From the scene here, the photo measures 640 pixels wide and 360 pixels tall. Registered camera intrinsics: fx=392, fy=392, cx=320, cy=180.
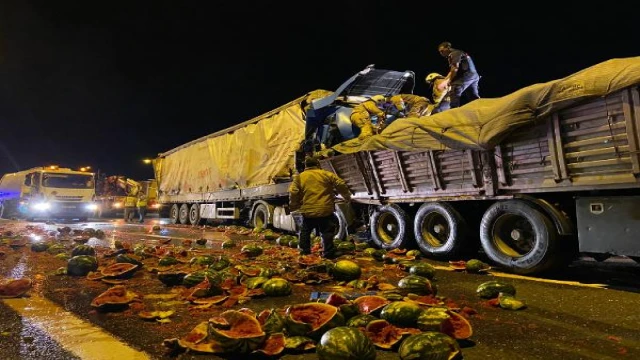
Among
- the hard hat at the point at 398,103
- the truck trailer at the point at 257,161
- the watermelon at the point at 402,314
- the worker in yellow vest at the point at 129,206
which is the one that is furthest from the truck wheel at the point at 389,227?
the worker in yellow vest at the point at 129,206

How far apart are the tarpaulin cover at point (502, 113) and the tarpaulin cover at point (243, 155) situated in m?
5.55

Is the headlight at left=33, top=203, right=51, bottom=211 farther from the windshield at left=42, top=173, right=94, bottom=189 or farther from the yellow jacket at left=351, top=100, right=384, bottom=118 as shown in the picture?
the yellow jacket at left=351, top=100, right=384, bottom=118

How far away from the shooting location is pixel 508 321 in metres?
4.06

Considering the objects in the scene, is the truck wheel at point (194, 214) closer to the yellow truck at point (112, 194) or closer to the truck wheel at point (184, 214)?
the truck wheel at point (184, 214)

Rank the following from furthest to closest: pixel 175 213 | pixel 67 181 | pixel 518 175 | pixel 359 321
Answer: pixel 67 181, pixel 175 213, pixel 518 175, pixel 359 321

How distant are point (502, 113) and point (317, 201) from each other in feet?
12.1

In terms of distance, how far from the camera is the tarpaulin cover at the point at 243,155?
13.7 meters

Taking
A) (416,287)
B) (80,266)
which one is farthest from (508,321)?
(80,266)

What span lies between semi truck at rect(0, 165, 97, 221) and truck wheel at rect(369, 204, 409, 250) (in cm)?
2240

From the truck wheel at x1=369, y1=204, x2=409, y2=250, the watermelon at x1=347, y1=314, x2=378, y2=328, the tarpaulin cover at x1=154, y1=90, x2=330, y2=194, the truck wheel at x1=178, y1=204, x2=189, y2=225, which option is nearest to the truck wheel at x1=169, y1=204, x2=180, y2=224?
the truck wheel at x1=178, y1=204, x2=189, y2=225

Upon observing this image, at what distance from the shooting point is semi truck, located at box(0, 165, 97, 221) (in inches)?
942

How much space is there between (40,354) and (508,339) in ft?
12.8

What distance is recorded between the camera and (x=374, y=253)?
8438mm

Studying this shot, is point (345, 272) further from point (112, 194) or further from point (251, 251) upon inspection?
point (112, 194)
